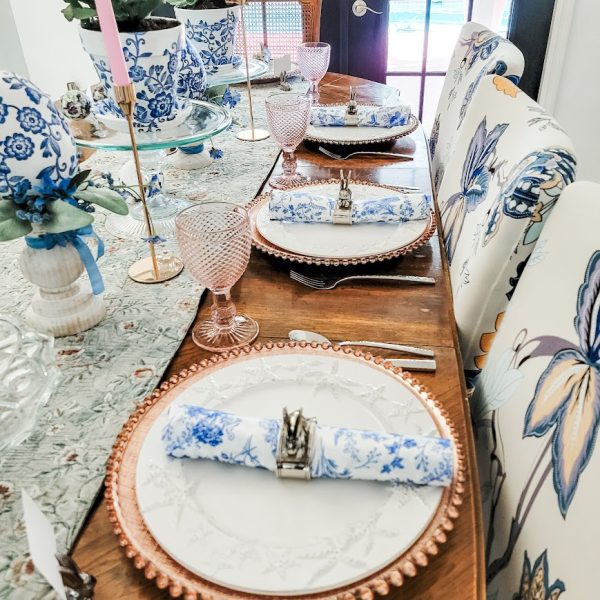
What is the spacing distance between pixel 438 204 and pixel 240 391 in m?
0.69

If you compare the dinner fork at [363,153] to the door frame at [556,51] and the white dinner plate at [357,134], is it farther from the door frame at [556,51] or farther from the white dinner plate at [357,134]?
the door frame at [556,51]

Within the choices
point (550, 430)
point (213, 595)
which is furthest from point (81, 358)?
point (550, 430)

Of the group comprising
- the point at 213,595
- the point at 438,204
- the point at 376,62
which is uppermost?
the point at 213,595

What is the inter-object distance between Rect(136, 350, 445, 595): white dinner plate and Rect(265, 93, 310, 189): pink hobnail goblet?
614 mm

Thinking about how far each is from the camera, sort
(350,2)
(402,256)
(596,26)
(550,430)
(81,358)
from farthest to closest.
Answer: (350,2) < (596,26) < (402,256) < (81,358) < (550,430)

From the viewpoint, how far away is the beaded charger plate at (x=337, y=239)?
81cm

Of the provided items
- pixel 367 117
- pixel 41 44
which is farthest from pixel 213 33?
pixel 41 44

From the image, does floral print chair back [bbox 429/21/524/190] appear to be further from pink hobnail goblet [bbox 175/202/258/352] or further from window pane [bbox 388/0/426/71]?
window pane [bbox 388/0/426/71]

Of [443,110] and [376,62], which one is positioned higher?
[443,110]

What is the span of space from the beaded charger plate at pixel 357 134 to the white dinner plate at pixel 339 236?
418 mm

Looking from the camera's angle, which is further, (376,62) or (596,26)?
(376,62)

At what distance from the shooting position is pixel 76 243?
0.70m

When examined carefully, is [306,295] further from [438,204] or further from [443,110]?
[443,110]

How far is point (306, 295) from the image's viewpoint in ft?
2.59
